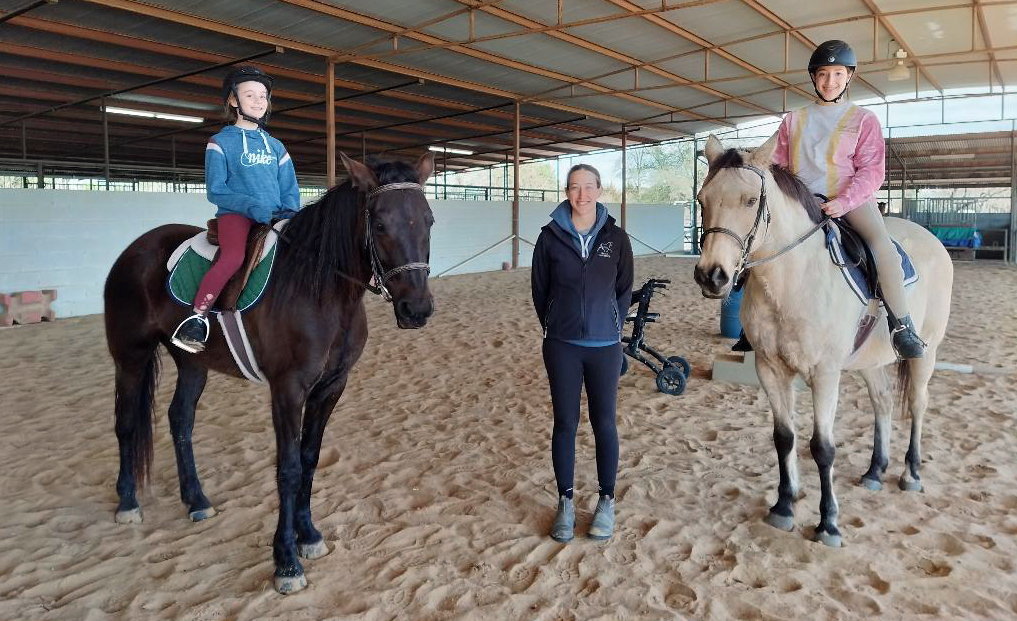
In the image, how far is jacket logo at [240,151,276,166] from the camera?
248 cm

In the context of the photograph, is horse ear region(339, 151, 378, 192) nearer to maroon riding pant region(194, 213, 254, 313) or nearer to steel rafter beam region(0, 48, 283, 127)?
maroon riding pant region(194, 213, 254, 313)

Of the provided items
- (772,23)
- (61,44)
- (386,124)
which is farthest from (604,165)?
(61,44)

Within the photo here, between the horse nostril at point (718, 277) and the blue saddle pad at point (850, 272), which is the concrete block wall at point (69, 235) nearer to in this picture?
the horse nostril at point (718, 277)

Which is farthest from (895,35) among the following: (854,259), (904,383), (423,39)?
(854,259)

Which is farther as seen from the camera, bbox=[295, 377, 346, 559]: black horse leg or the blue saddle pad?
the blue saddle pad

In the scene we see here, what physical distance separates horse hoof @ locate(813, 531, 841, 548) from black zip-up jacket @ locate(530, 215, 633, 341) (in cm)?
114

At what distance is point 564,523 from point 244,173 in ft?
6.21

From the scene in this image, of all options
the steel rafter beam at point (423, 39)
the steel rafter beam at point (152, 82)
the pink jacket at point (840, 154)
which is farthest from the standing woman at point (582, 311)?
the steel rafter beam at point (152, 82)

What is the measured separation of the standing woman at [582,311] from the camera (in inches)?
98.7

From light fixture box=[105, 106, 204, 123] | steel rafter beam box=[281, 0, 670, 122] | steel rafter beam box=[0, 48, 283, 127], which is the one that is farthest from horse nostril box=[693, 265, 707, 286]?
light fixture box=[105, 106, 204, 123]

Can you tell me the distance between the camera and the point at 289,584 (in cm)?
225

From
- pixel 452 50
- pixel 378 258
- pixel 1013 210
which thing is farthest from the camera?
pixel 1013 210

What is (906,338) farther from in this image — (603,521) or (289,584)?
(289,584)

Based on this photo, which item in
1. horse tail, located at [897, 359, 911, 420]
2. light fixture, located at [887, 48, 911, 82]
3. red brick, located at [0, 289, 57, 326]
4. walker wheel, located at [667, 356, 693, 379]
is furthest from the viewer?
light fixture, located at [887, 48, 911, 82]
